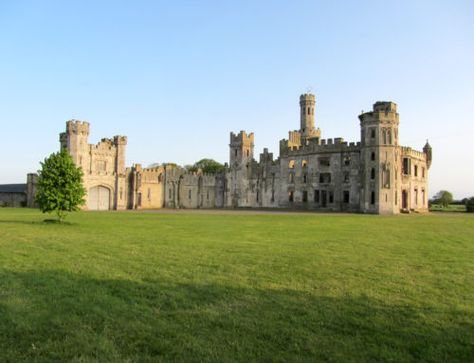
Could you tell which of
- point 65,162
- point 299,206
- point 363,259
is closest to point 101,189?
point 299,206

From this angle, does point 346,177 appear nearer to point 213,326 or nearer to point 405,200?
point 405,200

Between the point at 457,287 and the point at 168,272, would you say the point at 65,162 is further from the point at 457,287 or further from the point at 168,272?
the point at 457,287

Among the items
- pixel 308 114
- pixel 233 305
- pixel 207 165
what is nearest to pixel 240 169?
pixel 308 114

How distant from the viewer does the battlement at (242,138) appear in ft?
257

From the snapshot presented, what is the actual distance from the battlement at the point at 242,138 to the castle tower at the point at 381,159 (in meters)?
24.4

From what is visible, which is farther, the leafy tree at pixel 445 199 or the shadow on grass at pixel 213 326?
the leafy tree at pixel 445 199

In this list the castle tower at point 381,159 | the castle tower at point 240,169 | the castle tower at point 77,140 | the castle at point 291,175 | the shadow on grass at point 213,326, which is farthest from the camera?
the castle tower at point 240,169

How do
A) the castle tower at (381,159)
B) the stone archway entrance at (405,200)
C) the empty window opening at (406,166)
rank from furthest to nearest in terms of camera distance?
the empty window opening at (406,166) → the stone archway entrance at (405,200) → the castle tower at (381,159)

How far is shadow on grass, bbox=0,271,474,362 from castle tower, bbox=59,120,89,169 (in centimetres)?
5511

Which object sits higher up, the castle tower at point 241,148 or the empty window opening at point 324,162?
the castle tower at point 241,148

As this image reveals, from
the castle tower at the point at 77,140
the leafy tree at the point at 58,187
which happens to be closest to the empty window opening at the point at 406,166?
the castle tower at the point at 77,140

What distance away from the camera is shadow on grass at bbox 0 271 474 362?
20.7 feet

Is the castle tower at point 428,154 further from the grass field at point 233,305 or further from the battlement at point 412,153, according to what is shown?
the grass field at point 233,305

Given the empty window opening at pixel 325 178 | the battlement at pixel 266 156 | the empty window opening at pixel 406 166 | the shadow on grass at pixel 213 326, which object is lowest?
the shadow on grass at pixel 213 326
